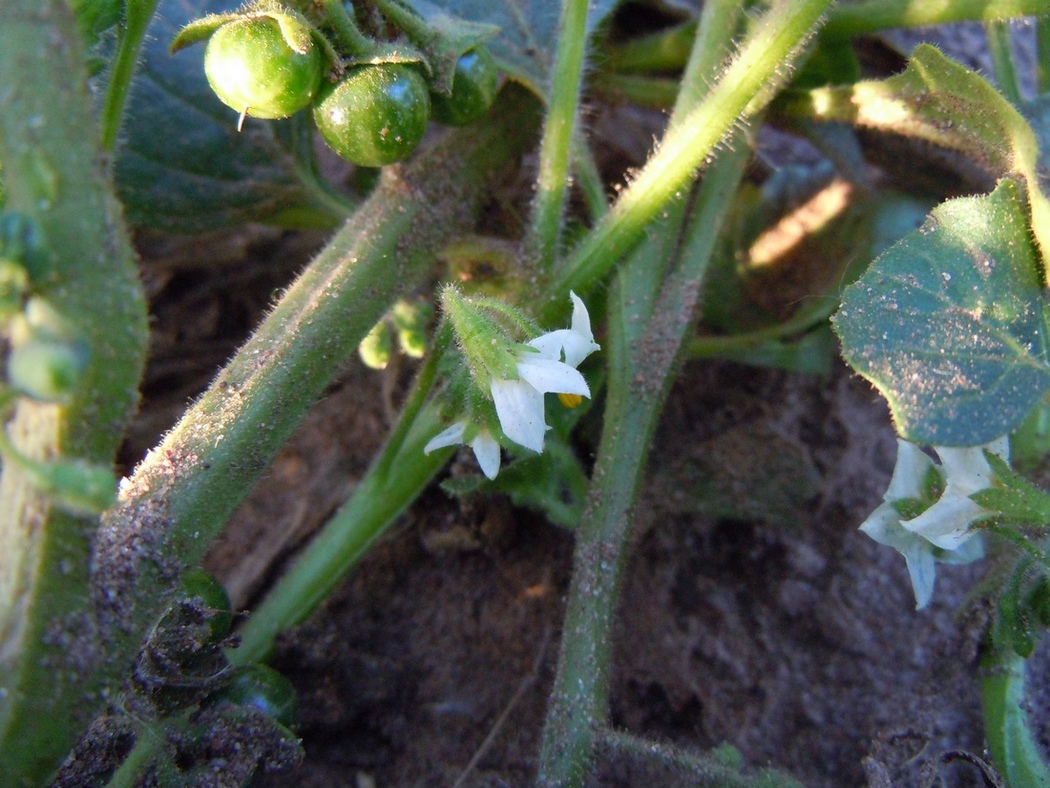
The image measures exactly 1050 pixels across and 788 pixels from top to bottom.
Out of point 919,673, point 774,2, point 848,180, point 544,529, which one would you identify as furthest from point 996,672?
point 848,180

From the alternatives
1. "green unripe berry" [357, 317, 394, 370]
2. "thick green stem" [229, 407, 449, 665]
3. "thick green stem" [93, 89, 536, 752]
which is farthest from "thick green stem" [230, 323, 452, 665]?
"thick green stem" [93, 89, 536, 752]

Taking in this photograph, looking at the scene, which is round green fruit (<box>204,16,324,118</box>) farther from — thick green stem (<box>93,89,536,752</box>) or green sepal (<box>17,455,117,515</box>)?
green sepal (<box>17,455,117,515</box>)

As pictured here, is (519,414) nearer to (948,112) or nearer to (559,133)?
(559,133)

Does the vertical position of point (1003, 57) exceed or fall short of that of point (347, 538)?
it exceeds it

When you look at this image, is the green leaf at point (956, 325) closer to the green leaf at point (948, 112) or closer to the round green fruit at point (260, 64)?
the green leaf at point (948, 112)

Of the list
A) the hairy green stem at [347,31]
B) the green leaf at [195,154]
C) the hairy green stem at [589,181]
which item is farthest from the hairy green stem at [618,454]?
the green leaf at [195,154]

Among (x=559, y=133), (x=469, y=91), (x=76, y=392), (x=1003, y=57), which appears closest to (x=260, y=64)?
(x=469, y=91)

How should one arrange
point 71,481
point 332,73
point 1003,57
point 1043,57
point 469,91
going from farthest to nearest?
point 1043,57 → point 1003,57 → point 469,91 → point 332,73 → point 71,481
